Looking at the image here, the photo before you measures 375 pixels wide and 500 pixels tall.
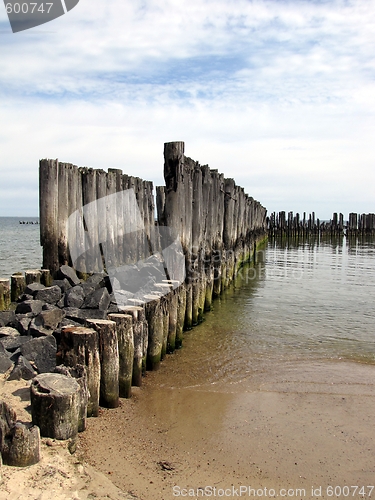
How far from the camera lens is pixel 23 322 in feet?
18.4

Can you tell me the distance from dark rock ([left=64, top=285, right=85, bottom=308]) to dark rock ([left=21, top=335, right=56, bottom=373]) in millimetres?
1112

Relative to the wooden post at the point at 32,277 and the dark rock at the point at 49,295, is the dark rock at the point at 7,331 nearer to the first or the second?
the dark rock at the point at 49,295

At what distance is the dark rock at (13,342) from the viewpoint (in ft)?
17.1

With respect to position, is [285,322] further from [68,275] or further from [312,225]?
[312,225]

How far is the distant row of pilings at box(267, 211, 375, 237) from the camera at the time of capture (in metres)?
39.1

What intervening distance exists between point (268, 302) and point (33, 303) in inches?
259

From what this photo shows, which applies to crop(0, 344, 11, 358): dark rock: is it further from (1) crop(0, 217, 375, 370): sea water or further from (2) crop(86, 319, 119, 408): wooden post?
(1) crop(0, 217, 375, 370): sea water

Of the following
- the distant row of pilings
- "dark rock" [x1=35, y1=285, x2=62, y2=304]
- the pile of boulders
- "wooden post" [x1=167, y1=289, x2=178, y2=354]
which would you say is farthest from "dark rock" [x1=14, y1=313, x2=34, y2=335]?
the distant row of pilings

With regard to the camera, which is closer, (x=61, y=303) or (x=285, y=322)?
(x=61, y=303)

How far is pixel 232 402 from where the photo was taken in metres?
5.36

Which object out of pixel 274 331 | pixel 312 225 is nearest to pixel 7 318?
pixel 274 331

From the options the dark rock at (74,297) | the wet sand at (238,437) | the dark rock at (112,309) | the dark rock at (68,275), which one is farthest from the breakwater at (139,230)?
the wet sand at (238,437)

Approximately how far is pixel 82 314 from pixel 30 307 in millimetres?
647

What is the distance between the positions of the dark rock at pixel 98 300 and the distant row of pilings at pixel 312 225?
3391cm
